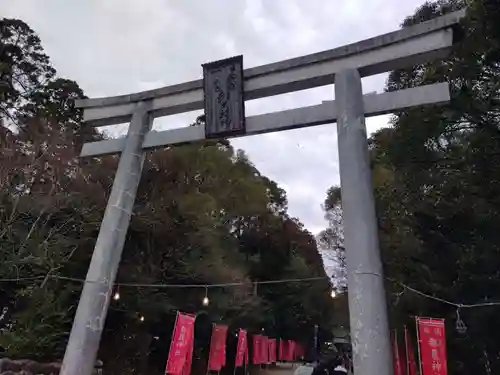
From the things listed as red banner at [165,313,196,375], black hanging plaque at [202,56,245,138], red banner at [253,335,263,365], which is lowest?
red banner at [165,313,196,375]

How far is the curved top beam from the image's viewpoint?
5172mm

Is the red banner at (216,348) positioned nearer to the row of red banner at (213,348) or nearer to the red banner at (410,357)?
the row of red banner at (213,348)

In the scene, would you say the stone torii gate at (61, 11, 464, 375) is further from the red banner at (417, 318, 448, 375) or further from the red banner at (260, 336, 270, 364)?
the red banner at (260, 336, 270, 364)

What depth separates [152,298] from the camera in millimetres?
14164

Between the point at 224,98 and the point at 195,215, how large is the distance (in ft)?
31.0

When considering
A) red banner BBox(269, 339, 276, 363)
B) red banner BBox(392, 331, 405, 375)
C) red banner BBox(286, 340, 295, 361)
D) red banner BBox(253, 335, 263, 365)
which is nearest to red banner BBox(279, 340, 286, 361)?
red banner BBox(286, 340, 295, 361)

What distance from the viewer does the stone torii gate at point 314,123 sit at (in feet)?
15.0

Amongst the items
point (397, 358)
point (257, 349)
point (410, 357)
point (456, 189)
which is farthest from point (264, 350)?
point (456, 189)

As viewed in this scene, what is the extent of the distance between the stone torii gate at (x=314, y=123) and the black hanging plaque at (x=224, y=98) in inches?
0.6

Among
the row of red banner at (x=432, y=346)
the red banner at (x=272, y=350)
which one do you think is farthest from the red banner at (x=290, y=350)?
the row of red banner at (x=432, y=346)

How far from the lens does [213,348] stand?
1441cm

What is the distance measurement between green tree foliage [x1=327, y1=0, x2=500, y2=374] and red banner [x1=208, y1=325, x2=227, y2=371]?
19.5 feet

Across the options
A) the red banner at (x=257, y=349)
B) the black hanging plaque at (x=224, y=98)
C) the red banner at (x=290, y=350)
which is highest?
the black hanging plaque at (x=224, y=98)

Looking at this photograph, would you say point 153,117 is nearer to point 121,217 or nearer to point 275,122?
point 121,217
